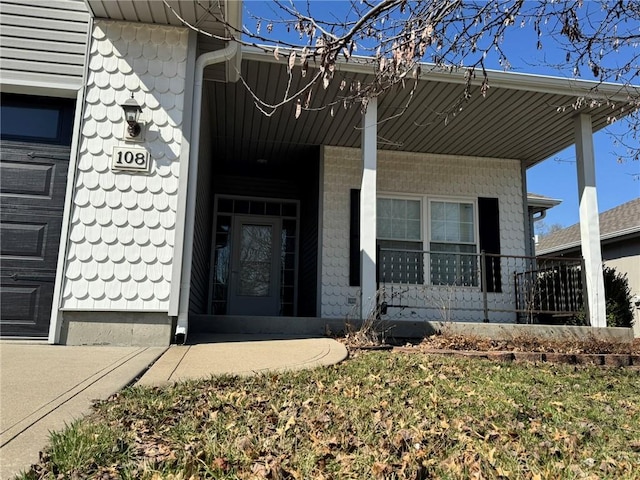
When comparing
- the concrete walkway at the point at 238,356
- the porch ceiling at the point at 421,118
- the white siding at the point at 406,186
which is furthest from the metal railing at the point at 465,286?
the concrete walkway at the point at 238,356

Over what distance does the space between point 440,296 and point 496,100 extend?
3.35 m

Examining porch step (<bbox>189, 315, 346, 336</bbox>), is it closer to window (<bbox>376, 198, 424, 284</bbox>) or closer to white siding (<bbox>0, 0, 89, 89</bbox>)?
window (<bbox>376, 198, 424, 284</bbox>)

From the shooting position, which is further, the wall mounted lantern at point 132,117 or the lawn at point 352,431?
the wall mounted lantern at point 132,117

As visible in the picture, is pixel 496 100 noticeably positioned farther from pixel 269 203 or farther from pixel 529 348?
pixel 269 203

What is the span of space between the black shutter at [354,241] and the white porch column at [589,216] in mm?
3445

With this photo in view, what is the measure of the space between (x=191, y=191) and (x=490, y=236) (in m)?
5.73

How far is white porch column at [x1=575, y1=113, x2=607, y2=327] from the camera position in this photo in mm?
6805

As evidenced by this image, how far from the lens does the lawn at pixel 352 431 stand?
6.39 ft

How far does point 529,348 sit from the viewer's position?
5.52 meters

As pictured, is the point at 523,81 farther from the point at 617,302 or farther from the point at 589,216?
the point at 617,302

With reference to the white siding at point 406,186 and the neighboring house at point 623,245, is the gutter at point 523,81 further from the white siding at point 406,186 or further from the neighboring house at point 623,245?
the neighboring house at point 623,245

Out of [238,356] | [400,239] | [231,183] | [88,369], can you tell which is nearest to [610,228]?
[400,239]

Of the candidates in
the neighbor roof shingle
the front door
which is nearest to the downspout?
the front door

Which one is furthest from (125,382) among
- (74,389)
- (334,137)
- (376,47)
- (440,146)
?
(440,146)
